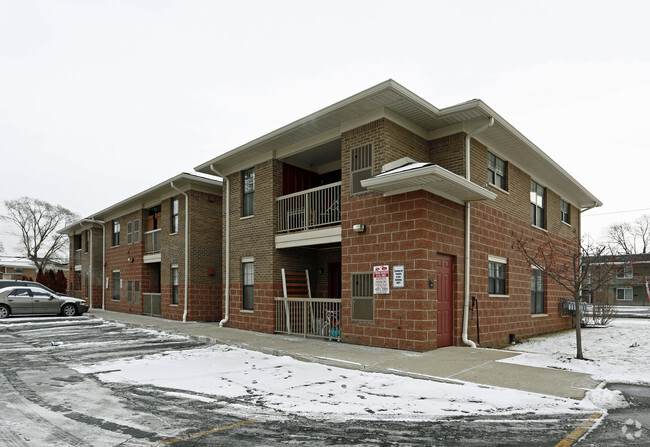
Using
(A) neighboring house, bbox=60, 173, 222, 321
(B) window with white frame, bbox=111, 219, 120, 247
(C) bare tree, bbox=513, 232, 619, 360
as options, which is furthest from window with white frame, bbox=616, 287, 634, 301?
(B) window with white frame, bbox=111, 219, 120, 247

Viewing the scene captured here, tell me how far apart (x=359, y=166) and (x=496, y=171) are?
459 centimetres

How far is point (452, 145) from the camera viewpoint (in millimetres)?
12125

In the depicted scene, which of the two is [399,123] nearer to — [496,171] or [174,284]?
[496,171]

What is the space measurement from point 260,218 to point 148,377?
7525 millimetres

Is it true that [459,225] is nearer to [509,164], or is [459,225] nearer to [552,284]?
[509,164]

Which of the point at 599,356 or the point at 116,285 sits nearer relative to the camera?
the point at 599,356

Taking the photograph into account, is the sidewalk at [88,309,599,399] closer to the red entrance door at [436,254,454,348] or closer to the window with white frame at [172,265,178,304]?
the red entrance door at [436,254,454,348]

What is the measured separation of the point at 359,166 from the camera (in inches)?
466

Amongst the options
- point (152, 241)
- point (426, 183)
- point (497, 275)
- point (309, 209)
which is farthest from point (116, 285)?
point (426, 183)

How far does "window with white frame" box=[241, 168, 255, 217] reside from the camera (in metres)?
15.9

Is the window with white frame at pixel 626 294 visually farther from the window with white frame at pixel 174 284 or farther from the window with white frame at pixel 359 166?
the window with white frame at pixel 359 166

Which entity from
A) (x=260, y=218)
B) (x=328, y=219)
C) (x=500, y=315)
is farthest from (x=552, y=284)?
(x=260, y=218)

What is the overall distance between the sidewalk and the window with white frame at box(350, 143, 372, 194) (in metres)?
3.99

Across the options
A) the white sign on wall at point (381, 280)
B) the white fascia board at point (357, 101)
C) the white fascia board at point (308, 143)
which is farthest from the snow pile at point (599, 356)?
the white fascia board at point (308, 143)
